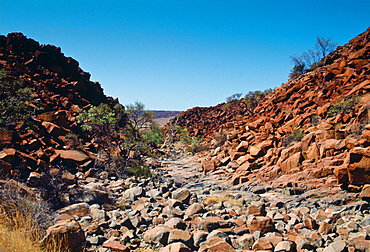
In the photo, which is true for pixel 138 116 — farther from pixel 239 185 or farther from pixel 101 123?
pixel 239 185

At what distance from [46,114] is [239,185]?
38.1 feet

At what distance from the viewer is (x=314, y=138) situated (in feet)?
33.0

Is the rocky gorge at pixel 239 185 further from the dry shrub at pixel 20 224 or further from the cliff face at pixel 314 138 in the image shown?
the dry shrub at pixel 20 224

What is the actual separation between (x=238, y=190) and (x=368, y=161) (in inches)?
196

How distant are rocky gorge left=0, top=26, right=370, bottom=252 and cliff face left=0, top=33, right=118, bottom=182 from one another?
0.24 ft

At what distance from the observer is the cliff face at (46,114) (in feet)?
31.9

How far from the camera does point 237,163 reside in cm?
1347

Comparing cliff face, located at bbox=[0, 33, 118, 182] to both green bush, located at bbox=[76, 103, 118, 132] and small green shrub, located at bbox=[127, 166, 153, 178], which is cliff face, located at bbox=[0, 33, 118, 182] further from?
small green shrub, located at bbox=[127, 166, 153, 178]

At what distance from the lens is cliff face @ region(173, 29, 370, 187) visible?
7.86 m

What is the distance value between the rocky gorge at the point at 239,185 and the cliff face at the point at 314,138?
4 cm

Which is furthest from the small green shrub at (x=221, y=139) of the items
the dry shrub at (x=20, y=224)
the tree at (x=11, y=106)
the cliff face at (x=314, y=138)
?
the dry shrub at (x=20, y=224)

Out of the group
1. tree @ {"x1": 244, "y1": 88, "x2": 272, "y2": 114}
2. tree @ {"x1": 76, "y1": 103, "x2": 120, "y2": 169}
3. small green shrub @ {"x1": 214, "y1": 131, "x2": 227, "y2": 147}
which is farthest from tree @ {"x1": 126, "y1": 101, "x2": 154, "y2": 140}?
tree @ {"x1": 244, "y1": 88, "x2": 272, "y2": 114}

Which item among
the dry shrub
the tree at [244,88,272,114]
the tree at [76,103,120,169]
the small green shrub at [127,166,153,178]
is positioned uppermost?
A: the tree at [244,88,272,114]

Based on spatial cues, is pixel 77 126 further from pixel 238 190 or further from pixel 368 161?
pixel 368 161
